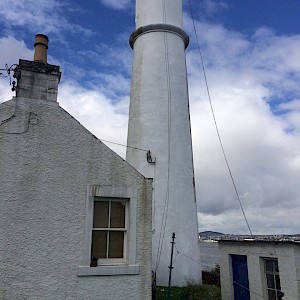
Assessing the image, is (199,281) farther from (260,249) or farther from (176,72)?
(176,72)

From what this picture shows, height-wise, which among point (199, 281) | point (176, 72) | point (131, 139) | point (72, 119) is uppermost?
point (176, 72)

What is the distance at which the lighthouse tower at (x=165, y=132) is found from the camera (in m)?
12.6

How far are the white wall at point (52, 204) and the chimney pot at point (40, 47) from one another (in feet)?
4.11

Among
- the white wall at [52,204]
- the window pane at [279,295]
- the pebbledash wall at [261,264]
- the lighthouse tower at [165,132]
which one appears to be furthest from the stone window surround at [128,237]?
the lighthouse tower at [165,132]

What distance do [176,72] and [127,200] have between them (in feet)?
26.6

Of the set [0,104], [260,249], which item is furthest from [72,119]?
[260,249]

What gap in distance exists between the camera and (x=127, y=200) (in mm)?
7918

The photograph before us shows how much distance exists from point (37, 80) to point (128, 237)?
13.5 feet

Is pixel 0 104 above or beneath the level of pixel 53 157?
above

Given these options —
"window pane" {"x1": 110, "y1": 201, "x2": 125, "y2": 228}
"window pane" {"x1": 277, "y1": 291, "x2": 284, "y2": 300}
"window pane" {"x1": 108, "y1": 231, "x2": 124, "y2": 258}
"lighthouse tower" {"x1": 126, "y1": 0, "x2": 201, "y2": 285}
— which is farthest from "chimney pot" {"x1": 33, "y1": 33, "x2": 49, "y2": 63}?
"window pane" {"x1": 277, "y1": 291, "x2": 284, "y2": 300}

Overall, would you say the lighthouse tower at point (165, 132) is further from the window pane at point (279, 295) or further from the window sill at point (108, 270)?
the window sill at point (108, 270)

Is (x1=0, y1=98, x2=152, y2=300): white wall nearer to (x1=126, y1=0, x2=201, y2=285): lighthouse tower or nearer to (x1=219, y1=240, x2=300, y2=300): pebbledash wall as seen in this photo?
(x1=219, y1=240, x2=300, y2=300): pebbledash wall

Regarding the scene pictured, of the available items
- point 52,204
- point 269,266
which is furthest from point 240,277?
point 52,204

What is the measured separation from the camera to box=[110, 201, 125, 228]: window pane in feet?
25.6
